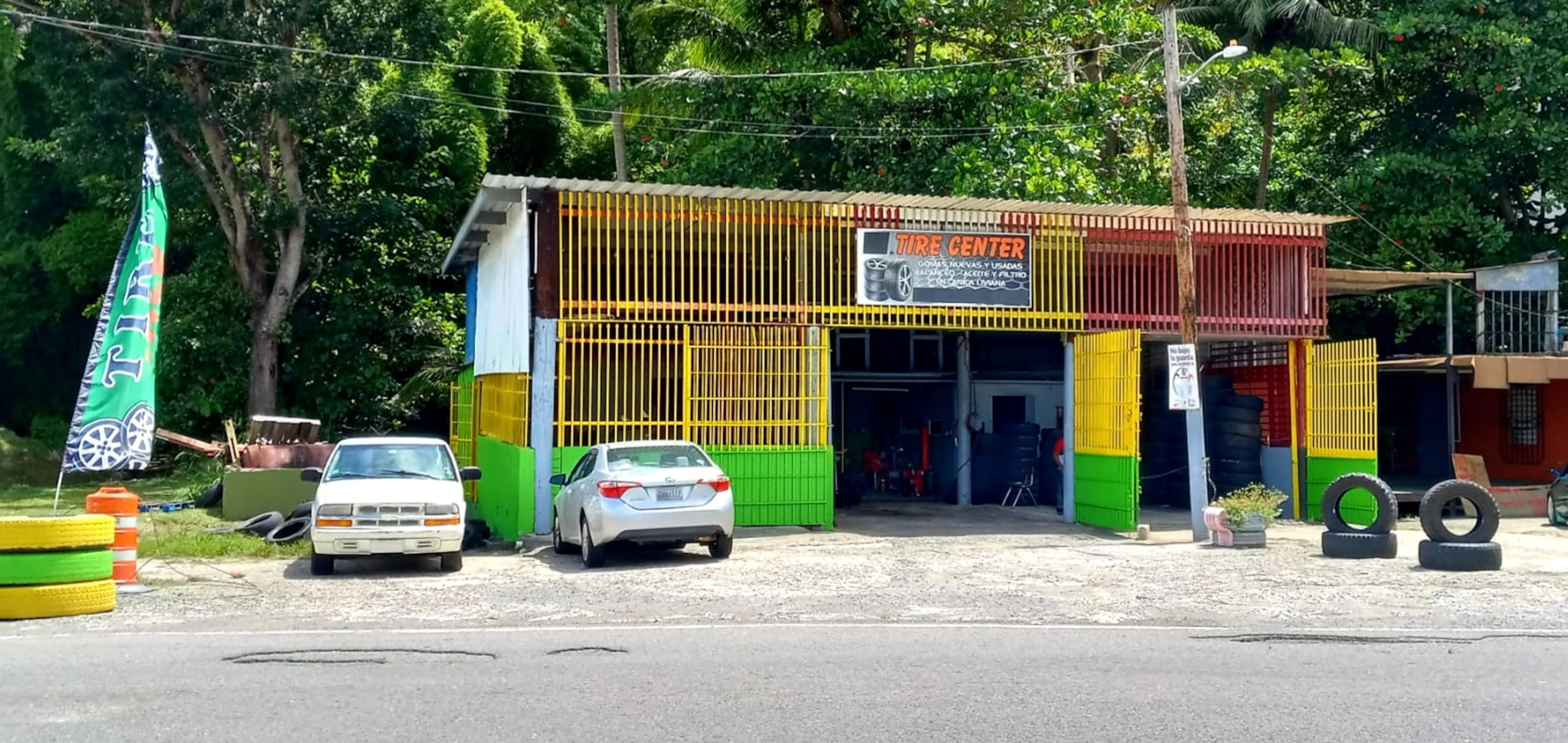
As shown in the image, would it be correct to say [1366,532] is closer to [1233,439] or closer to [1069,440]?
[1069,440]

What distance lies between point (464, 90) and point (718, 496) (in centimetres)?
2137

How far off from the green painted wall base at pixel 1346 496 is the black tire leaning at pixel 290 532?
45.3 feet

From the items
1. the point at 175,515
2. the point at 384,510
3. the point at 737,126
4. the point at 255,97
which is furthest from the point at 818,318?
the point at 255,97

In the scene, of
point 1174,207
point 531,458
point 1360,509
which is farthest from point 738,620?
point 1360,509

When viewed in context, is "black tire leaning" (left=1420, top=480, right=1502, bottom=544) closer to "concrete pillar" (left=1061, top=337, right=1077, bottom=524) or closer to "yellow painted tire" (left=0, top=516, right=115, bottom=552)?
"concrete pillar" (left=1061, top=337, right=1077, bottom=524)

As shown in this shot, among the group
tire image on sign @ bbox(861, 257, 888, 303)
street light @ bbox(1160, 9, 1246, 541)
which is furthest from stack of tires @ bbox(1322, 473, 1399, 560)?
tire image on sign @ bbox(861, 257, 888, 303)

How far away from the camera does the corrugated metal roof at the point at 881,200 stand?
60.2 feet

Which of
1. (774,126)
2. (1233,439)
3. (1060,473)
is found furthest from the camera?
(774,126)

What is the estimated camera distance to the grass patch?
16516 mm

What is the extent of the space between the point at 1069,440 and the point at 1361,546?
5851mm

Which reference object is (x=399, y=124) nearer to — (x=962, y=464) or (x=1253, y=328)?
(x=962, y=464)

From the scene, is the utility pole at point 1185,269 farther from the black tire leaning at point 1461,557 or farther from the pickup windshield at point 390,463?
the pickup windshield at point 390,463

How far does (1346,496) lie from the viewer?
20797mm

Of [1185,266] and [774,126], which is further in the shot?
[774,126]
